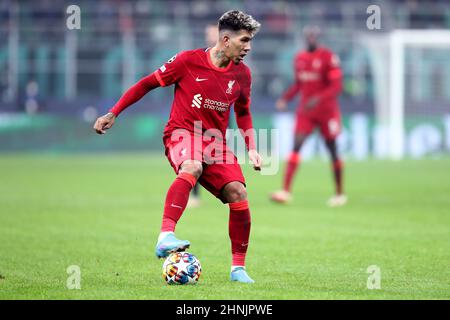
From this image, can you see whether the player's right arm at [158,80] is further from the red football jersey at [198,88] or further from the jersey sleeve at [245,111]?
the jersey sleeve at [245,111]

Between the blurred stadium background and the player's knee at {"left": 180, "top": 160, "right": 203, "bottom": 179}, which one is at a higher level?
the blurred stadium background

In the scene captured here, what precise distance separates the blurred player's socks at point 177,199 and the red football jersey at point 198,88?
0.51 m

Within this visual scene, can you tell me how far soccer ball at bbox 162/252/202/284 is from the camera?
7.21 m

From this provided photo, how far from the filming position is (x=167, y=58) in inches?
1147

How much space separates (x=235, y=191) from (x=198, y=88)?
33.1 inches

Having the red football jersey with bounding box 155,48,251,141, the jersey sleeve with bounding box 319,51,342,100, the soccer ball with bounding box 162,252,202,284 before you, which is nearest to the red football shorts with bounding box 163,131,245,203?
the red football jersey with bounding box 155,48,251,141

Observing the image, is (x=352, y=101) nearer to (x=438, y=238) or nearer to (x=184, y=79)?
(x=438, y=238)

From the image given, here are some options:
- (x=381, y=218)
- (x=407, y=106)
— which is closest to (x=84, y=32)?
(x=407, y=106)

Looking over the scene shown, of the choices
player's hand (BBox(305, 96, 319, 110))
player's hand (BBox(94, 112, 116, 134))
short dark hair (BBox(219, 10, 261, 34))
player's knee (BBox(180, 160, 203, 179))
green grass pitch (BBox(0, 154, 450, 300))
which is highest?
short dark hair (BBox(219, 10, 261, 34))

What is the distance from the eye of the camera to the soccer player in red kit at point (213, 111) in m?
7.54

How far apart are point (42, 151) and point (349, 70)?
29.9 ft

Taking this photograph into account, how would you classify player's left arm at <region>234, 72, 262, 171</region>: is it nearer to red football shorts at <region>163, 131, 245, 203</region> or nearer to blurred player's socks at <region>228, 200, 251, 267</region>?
red football shorts at <region>163, 131, 245, 203</region>

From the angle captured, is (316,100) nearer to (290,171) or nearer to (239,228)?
(290,171)

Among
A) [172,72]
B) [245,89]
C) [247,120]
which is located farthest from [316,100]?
[172,72]
